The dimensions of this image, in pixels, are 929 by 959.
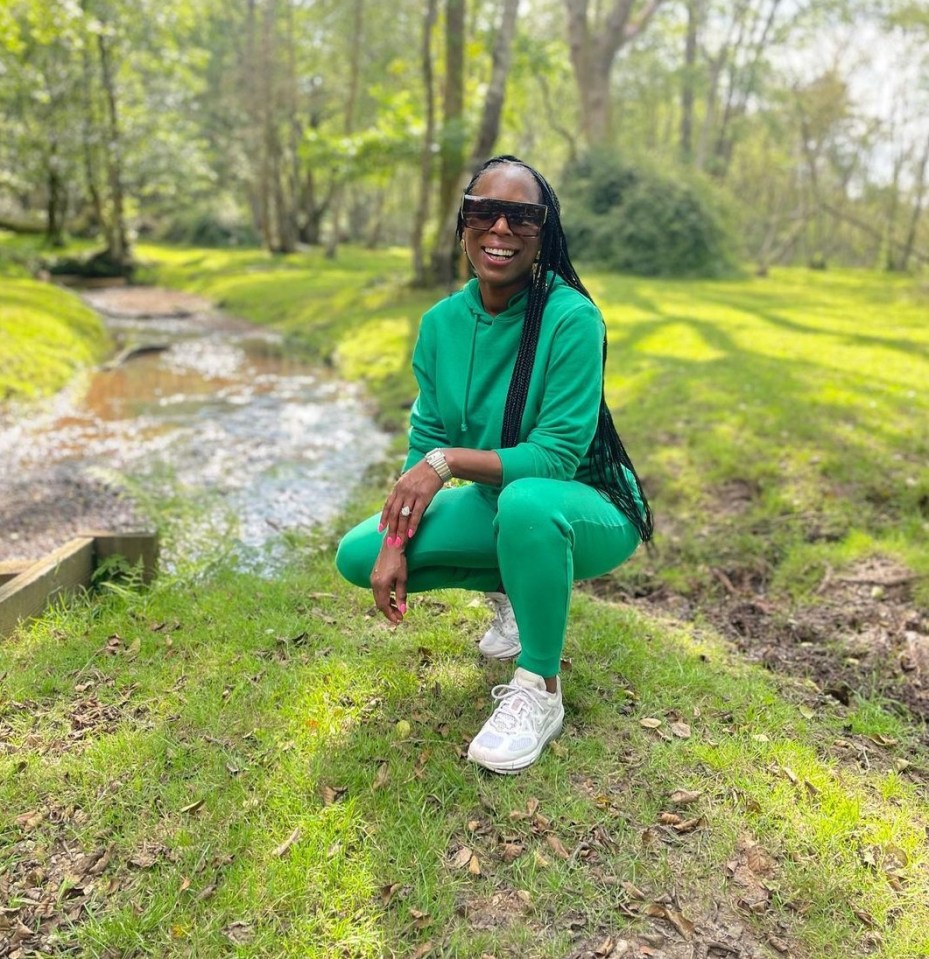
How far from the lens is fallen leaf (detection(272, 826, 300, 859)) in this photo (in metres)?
2.49

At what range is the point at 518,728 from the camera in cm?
283

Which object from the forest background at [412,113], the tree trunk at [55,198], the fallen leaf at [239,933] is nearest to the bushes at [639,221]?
the forest background at [412,113]

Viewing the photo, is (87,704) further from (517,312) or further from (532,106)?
(532,106)

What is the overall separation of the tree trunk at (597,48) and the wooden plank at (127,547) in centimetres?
1942

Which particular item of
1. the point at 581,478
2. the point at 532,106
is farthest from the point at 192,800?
the point at 532,106

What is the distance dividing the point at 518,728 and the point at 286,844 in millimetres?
852

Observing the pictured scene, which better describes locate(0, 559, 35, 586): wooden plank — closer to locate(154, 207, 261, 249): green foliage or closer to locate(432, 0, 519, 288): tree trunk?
locate(432, 0, 519, 288): tree trunk

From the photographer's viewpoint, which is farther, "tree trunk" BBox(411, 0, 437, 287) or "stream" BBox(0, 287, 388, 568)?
"tree trunk" BBox(411, 0, 437, 287)

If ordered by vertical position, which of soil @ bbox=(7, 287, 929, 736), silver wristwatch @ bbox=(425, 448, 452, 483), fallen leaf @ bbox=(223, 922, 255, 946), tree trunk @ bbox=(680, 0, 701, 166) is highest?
tree trunk @ bbox=(680, 0, 701, 166)

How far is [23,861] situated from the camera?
8.15 ft

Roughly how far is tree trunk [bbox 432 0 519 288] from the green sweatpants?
8.16 metres

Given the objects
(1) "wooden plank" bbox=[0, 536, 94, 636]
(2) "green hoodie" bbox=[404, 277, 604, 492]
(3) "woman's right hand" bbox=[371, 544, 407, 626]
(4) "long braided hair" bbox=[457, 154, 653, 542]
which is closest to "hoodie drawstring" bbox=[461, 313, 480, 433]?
(2) "green hoodie" bbox=[404, 277, 604, 492]

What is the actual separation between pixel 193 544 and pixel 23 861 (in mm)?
2891

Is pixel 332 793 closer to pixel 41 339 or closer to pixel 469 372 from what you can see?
pixel 469 372
